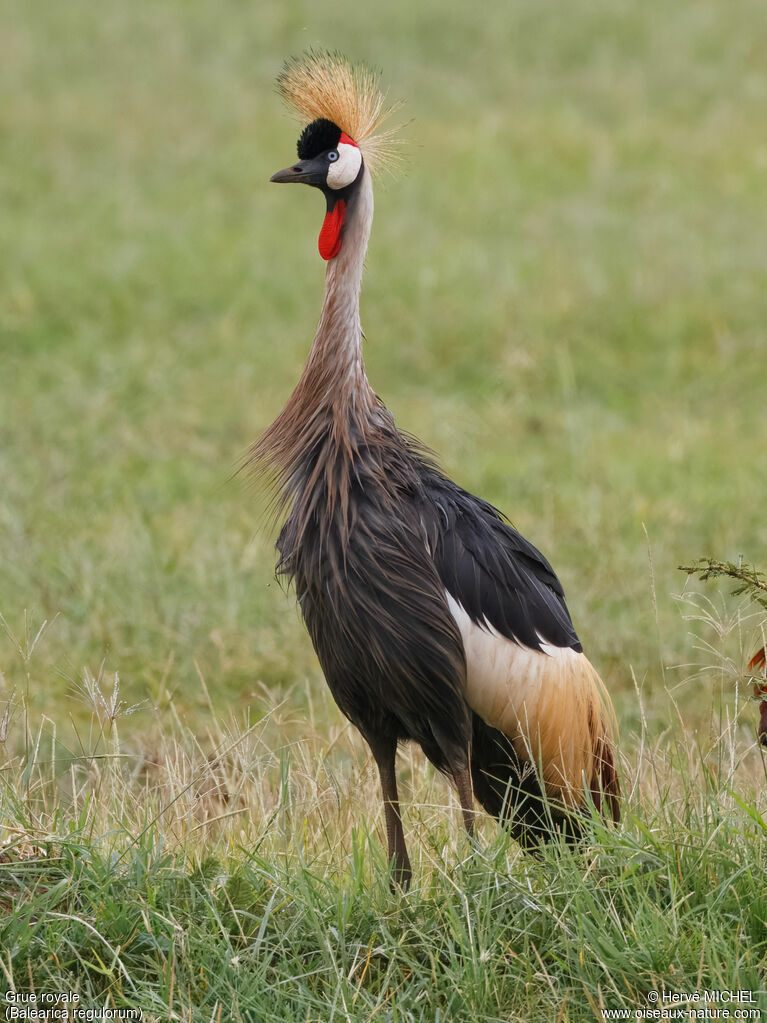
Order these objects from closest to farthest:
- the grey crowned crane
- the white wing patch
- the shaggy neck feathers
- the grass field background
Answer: the grass field background → the grey crowned crane → the white wing patch → the shaggy neck feathers

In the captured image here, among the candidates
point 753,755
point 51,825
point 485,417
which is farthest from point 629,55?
point 51,825

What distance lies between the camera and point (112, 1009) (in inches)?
101

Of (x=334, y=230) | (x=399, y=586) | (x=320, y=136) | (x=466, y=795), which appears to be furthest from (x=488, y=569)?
(x=320, y=136)

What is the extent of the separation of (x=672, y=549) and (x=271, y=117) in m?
9.19

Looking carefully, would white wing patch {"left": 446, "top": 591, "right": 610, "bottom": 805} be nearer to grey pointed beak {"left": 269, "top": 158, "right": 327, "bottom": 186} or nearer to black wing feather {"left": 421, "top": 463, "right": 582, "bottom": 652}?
black wing feather {"left": 421, "top": 463, "right": 582, "bottom": 652}

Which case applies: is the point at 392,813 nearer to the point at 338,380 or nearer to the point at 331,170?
the point at 338,380

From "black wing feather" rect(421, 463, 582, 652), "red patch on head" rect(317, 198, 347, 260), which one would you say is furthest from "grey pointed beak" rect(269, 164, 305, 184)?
"black wing feather" rect(421, 463, 582, 652)

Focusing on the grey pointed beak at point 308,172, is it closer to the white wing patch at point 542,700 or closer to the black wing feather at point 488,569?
the black wing feather at point 488,569

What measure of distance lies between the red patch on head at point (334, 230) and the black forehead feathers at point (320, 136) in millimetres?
143

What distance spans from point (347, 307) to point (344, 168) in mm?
337

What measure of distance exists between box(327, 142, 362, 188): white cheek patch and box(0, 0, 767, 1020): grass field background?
0.24m

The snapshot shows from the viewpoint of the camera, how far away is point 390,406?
863cm

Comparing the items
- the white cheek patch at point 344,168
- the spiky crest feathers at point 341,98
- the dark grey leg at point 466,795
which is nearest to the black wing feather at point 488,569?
the dark grey leg at point 466,795

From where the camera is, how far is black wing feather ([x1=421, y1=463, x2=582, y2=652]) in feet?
10.4
